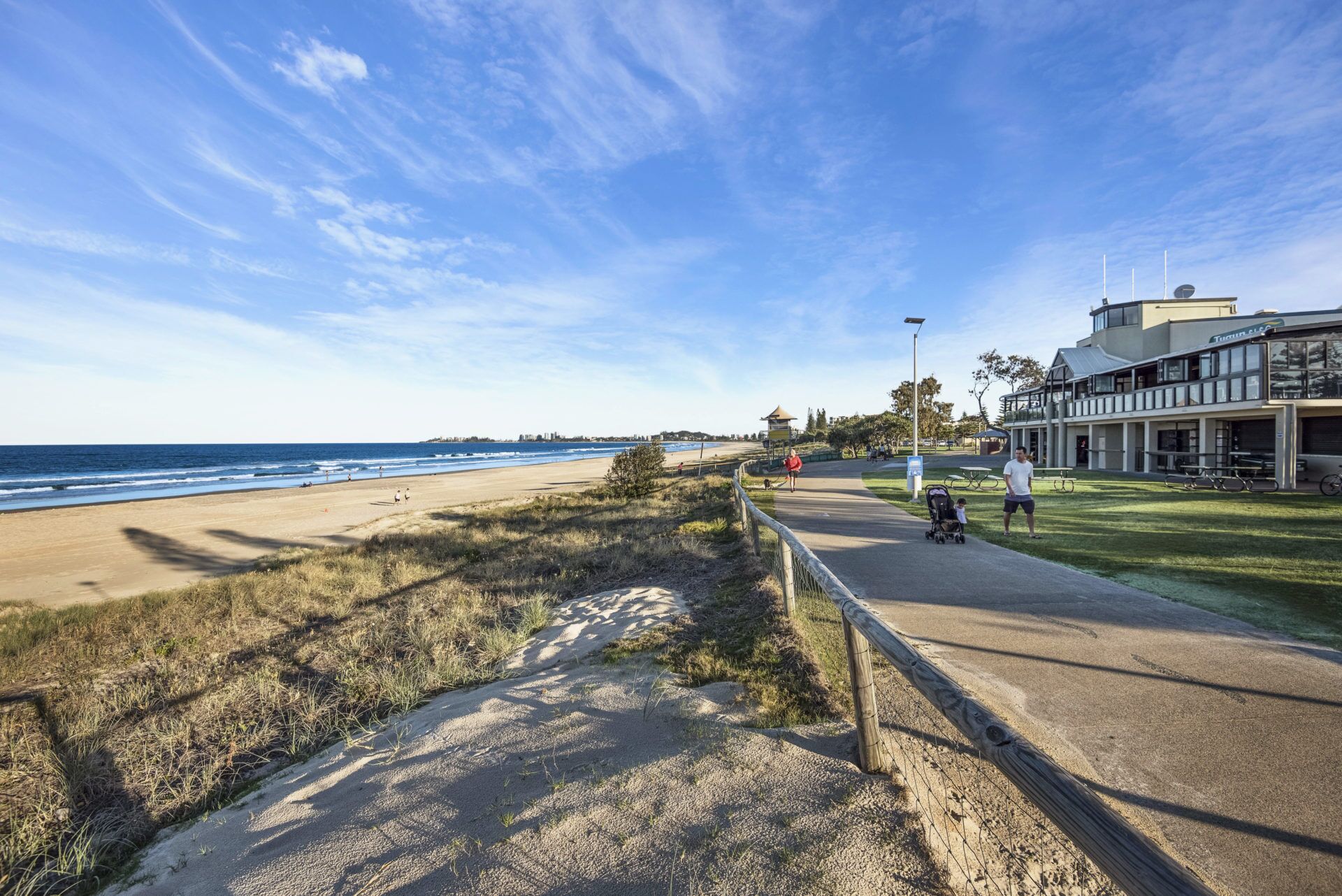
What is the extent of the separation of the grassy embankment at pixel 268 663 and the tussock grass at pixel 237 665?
0.02 m

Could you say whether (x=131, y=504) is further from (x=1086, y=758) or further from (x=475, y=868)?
(x=1086, y=758)

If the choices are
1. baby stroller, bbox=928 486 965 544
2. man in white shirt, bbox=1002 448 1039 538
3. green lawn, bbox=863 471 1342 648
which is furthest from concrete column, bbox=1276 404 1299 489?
baby stroller, bbox=928 486 965 544

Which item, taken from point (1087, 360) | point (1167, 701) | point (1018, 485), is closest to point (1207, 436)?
point (1087, 360)

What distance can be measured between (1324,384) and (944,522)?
1824 centimetres

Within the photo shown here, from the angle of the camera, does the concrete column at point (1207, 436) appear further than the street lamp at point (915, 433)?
Yes

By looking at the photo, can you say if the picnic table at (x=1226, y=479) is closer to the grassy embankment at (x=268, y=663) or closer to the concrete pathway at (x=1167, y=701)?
the concrete pathway at (x=1167, y=701)

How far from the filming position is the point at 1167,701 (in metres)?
3.88

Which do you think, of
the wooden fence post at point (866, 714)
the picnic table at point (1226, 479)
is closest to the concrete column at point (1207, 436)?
the picnic table at point (1226, 479)

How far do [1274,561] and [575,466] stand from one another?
58312 millimetres

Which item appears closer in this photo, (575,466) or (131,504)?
(131,504)

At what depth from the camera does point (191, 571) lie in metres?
14.5

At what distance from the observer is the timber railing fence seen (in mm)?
1395

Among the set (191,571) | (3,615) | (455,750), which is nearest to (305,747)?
(455,750)

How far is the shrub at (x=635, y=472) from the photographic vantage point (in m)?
23.8
